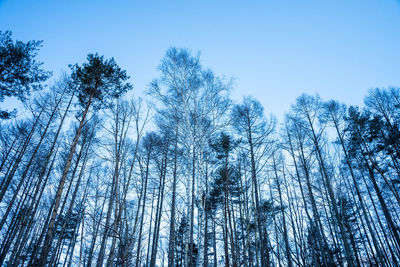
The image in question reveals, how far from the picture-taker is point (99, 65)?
8.20 m

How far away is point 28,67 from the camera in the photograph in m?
8.86

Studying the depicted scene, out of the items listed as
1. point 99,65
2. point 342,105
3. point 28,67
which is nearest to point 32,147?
point 28,67

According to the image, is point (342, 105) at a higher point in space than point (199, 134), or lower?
higher

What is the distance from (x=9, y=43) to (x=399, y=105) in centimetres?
2210

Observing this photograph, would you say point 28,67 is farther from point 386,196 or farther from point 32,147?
point 386,196

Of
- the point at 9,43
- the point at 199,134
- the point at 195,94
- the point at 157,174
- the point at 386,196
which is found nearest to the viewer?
the point at 199,134

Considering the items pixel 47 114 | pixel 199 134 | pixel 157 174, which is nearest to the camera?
pixel 199 134

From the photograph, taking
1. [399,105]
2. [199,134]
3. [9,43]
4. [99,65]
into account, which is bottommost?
[199,134]

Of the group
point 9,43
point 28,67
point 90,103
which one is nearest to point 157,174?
point 90,103

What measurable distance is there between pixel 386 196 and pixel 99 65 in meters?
21.1

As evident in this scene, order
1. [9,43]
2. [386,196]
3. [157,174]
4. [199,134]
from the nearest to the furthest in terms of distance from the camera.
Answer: [199,134], [9,43], [157,174], [386,196]

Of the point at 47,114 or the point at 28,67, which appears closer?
the point at 28,67

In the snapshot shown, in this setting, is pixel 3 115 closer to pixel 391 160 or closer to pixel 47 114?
pixel 47 114

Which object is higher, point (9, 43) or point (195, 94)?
point (9, 43)
